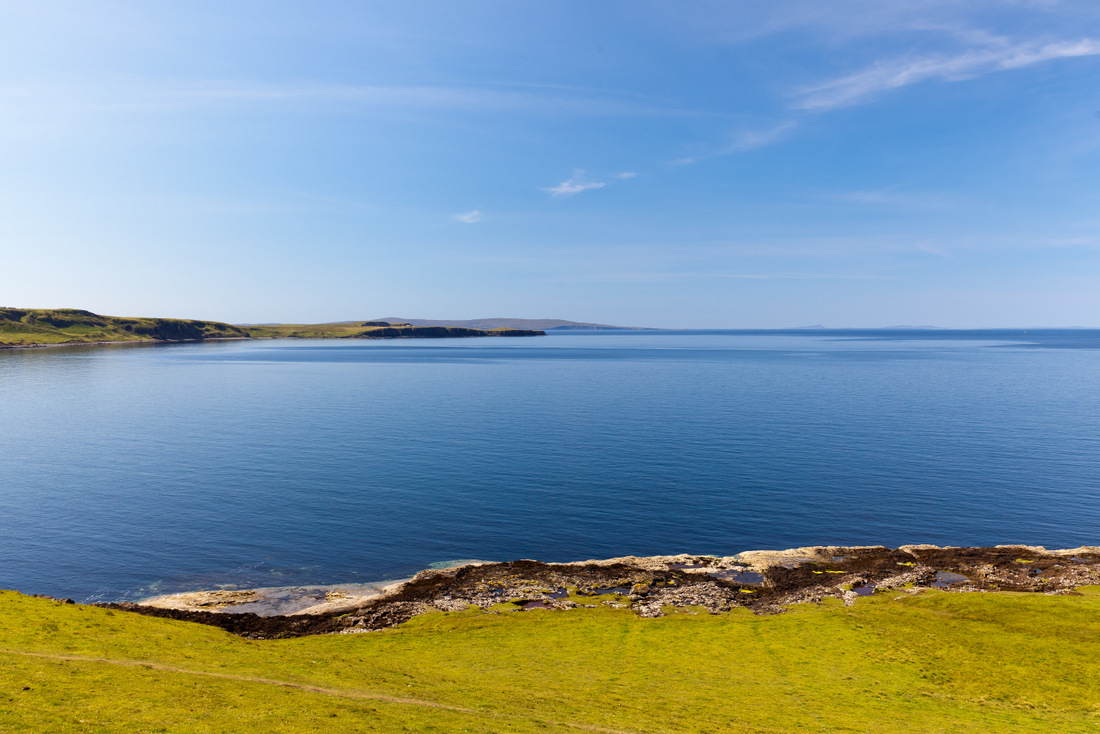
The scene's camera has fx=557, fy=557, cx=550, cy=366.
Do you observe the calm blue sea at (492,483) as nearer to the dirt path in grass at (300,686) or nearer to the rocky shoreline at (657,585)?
the rocky shoreline at (657,585)

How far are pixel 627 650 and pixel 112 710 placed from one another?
2947cm

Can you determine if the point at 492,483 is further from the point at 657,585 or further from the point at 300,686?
the point at 300,686

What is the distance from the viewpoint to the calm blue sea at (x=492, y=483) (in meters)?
58.8

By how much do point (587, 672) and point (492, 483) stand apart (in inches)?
1732

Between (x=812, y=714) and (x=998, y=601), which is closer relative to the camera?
(x=812, y=714)

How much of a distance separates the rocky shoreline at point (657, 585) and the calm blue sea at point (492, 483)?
11.4ft

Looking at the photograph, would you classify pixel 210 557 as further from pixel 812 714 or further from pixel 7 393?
pixel 7 393

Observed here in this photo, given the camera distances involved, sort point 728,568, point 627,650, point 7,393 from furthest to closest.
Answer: point 7,393 < point 728,568 < point 627,650

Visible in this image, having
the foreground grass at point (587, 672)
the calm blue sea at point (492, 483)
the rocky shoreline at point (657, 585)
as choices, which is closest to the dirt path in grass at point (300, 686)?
the foreground grass at point (587, 672)

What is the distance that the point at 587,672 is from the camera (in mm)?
36031

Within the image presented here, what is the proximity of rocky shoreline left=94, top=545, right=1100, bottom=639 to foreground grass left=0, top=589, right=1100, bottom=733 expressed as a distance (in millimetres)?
2292

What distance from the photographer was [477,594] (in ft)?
162

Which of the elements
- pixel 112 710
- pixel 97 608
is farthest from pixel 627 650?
pixel 97 608

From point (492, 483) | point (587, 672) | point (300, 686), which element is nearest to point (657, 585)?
point (587, 672)
